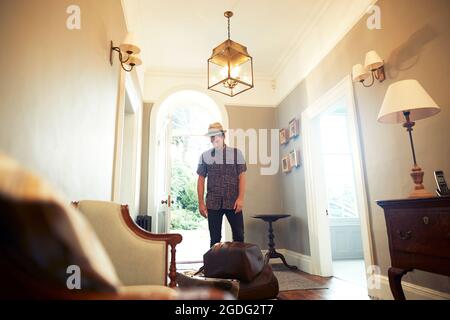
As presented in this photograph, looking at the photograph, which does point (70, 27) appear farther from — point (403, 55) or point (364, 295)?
point (364, 295)

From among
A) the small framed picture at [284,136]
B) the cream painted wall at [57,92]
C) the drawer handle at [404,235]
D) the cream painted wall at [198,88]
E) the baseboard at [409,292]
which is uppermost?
the cream painted wall at [198,88]

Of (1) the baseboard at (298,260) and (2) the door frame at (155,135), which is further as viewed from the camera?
(2) the door frame at (155,135)

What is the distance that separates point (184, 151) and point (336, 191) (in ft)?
9.17

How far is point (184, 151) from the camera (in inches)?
196

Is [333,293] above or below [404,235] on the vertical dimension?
below

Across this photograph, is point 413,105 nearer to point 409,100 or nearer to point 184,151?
point 409,100

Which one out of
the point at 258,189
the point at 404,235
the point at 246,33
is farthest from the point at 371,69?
the point at 258,189

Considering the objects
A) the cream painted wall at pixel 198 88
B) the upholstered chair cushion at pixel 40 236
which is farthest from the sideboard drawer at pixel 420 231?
the cream painted wall at pixel 198 88

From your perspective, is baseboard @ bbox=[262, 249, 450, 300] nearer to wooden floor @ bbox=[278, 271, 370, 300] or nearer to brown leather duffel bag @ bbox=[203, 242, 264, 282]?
wooden floor @ bbox=[278, 271, 370, 300]

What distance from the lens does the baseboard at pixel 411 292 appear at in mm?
1708

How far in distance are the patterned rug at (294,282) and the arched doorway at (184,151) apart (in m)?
1.08

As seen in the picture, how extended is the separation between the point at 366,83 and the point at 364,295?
6.00 ft

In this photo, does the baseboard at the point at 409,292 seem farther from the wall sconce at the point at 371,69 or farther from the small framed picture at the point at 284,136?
the small framed picture at the point at 284,136

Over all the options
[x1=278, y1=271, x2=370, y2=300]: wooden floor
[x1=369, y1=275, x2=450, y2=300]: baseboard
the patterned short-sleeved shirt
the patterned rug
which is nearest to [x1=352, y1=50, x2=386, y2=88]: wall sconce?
the patterned short-sleeved shirt
